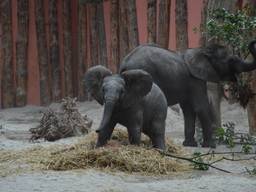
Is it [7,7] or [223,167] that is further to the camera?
[7,7]

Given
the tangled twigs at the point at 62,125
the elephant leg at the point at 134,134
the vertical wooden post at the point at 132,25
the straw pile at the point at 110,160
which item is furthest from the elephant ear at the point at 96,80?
the vertical wooden post at the point at 132,25

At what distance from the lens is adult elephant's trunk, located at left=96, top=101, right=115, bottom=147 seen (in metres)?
7.27

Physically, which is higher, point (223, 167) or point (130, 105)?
point (130, 105)

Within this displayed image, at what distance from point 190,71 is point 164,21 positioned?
4.86 meters

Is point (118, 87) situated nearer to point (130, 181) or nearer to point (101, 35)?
point (130, 181)

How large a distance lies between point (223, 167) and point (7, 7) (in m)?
10.7

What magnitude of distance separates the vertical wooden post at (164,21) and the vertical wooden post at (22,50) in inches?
159

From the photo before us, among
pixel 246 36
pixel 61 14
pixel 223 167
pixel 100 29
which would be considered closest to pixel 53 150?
pixel 223 167

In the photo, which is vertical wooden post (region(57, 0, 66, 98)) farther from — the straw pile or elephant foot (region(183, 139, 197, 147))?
the straw pile

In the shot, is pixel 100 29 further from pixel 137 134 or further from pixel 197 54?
pixel 137 134

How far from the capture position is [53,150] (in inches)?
309

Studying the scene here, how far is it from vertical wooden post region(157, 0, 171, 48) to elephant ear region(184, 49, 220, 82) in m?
4.76

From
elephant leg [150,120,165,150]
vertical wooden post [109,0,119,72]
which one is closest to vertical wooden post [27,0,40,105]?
vertical wooden post [109,0,119,72]

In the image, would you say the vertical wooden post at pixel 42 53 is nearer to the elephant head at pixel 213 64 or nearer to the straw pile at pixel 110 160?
the elephant head at pixel 213 64
